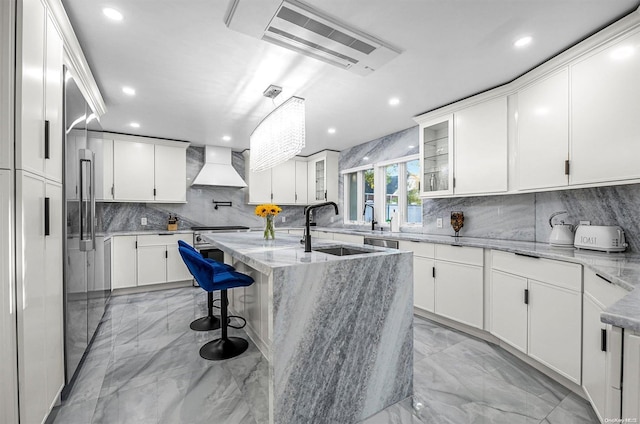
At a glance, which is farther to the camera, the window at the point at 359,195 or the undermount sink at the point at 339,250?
the window at the point at 359,195

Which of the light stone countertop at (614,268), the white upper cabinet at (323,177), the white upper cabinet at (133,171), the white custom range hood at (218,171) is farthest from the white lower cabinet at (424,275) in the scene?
the white upper cabinet at (133,171)

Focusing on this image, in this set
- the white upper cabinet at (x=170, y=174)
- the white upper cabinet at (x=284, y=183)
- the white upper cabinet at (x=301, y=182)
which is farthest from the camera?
the white upper cabinet at (x=301, y=182)

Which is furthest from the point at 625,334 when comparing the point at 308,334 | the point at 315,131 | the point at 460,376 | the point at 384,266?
the point at 315,131

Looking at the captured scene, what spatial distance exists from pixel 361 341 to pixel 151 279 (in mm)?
3926

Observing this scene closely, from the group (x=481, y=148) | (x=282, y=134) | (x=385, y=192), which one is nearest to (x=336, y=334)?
(x=282, y=134)

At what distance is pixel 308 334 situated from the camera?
4.99ft

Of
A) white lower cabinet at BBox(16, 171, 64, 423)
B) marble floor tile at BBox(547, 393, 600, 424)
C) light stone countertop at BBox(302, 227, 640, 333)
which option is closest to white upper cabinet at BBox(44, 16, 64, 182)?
white lower cabinet at BBox(16, 171, 64, 423)

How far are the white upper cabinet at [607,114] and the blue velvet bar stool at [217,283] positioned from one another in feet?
8.74

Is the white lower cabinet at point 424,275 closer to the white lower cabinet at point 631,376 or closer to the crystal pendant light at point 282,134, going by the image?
the crystal pendant light at point 282,134

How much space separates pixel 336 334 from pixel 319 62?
2.08m

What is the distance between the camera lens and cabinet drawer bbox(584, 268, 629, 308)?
1.41m

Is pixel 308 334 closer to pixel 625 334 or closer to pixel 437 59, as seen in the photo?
pixel 625 334

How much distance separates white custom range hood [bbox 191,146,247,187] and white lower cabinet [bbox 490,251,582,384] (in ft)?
13.9

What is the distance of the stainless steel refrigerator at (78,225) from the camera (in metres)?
1.84
